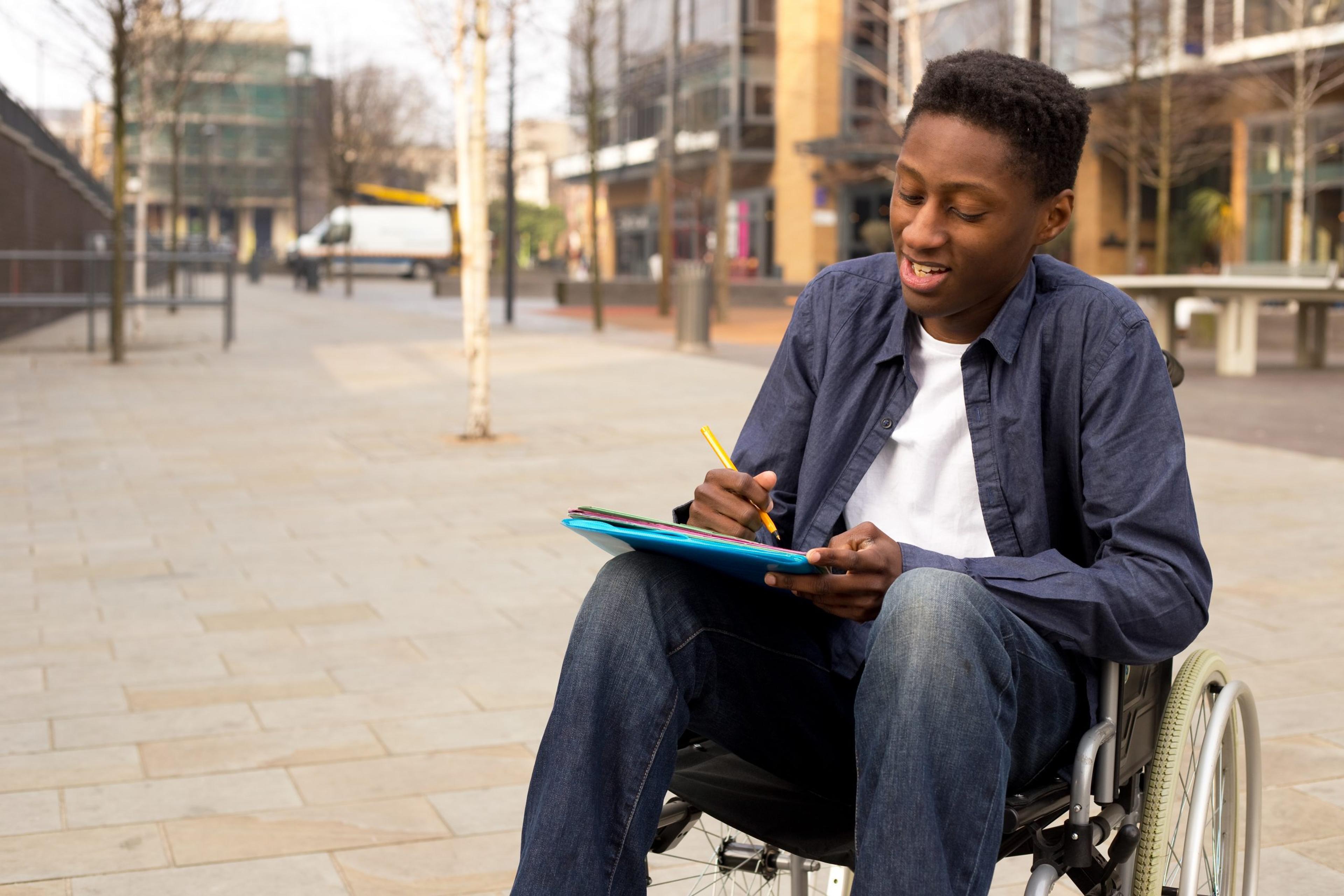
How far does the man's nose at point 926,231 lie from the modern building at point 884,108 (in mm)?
7664

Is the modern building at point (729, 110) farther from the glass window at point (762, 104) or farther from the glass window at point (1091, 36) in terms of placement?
the glass window at point (1091, 36)

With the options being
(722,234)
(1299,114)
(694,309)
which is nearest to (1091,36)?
(1299,114)

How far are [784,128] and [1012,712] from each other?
146 feet

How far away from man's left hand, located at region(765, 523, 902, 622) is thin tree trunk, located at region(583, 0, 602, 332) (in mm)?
20225

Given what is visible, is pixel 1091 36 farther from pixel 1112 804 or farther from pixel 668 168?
pixel 1112 804

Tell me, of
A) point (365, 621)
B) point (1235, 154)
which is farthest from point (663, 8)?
point (365, 621)

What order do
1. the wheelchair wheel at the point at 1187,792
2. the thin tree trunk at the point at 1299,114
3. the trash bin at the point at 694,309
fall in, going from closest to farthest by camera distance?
1. the wheelchair wheel at the point at 1187,792
2. the trash bin at the point at 694,309
3. the thin tree trunk at the point at 1299,114

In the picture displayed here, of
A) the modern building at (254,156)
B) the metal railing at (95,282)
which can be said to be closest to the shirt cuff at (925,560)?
the metal railing at (95,282)

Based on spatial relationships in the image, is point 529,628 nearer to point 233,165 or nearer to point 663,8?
point 663,8

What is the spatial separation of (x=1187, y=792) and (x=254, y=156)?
8552cm

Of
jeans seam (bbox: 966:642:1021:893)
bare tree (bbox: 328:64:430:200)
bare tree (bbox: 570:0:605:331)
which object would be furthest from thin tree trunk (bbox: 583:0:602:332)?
bare tree (bbox: 328:64:430:200)

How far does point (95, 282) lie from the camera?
73.3 feet

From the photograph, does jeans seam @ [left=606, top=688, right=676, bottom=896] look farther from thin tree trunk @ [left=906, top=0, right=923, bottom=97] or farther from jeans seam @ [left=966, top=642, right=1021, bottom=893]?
thin tree trunk @ [left=906, top=0, right=923, bottom=97]

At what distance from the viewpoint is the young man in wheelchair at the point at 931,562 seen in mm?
1867
